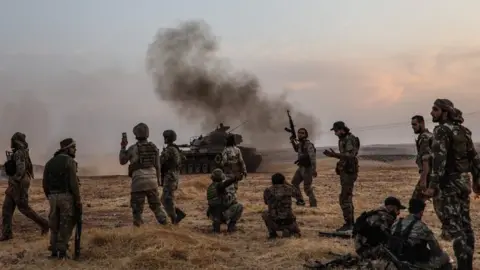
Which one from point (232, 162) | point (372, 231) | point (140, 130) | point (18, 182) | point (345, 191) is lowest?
point (372, 231)

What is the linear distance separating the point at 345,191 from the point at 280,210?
4.58 feet

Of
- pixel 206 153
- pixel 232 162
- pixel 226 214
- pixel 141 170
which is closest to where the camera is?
pixel 141 170

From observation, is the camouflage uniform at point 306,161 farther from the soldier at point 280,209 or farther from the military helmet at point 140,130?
the military helmet at point 140,130

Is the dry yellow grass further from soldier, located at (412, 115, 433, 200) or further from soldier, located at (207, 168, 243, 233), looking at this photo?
soldier, located at (412, 115, 433, 200)

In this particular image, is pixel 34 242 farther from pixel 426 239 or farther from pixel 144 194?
pixel 426 239

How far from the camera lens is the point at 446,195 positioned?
22.3 feet

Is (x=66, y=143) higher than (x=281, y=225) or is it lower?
higher

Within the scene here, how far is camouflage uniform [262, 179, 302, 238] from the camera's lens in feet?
32.1

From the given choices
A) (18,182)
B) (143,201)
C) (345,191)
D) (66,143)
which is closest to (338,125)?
(345,191)

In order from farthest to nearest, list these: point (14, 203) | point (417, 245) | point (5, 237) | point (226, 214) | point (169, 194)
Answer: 1. point (169, 194)
2. point (226, 214)
3. point (5, 237)
4. point (14, 203)
5. point (417, 245)

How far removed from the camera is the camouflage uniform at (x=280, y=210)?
977 centimetres

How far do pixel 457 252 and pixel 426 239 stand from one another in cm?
57

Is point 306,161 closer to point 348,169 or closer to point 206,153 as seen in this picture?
point 348,169

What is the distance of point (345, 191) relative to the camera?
10.4 m
